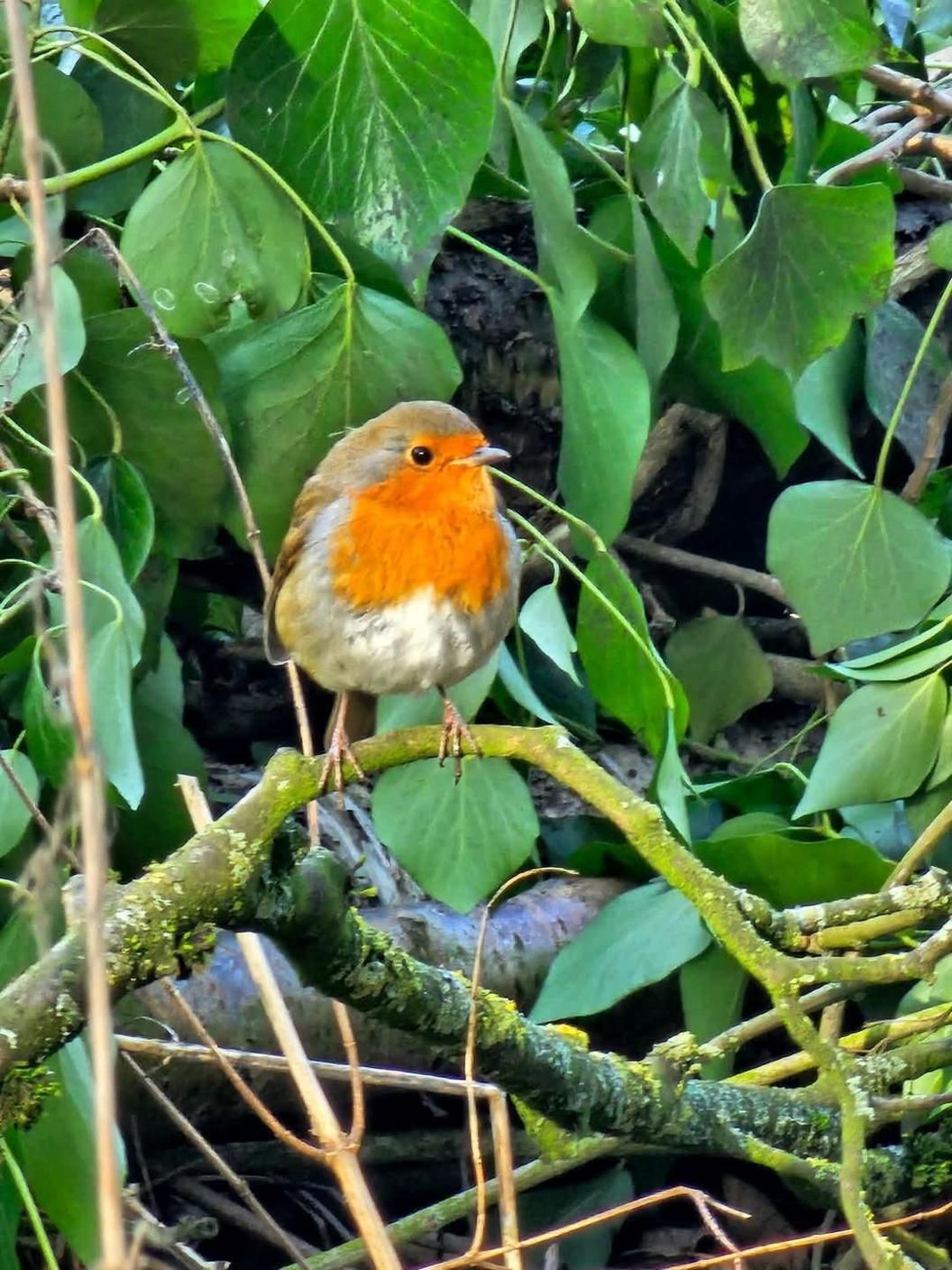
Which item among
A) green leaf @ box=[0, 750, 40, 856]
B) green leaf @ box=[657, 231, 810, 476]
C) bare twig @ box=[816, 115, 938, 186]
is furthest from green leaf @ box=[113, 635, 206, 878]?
bare twig @ box=[816, 115, 938, 186]

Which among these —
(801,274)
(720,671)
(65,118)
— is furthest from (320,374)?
(720,671)

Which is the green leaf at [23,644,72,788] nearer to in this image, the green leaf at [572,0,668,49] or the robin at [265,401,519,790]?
the robin at [265,401,519,790]

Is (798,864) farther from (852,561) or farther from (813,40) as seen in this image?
(813,40)

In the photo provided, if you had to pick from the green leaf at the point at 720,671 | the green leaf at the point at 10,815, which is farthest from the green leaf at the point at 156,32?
the green leaf at the point at 720,671

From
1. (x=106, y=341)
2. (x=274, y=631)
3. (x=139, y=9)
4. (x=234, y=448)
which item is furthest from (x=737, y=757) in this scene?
(x=139, y=9)

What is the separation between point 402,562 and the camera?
259 cm

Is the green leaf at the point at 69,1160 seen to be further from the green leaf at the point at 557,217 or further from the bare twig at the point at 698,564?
the bare twig at the point at 698,564

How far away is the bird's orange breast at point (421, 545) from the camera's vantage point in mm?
2566

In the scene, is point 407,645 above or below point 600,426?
below

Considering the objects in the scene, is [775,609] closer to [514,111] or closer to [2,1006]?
[514,111]

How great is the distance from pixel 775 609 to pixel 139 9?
2.05m

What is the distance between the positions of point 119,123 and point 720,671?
1641 millimetres

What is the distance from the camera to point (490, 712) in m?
3.38

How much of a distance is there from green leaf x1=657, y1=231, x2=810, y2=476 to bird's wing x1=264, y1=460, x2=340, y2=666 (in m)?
0.80
